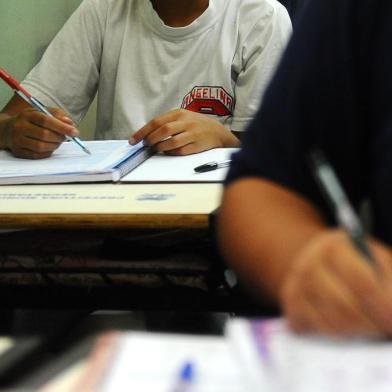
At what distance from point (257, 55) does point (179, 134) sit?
0.37 m

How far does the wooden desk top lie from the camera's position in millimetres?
933

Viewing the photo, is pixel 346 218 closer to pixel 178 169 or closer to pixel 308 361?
pixel 308 361

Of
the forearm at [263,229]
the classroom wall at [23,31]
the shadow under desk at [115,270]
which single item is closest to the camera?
the forearm at [263,229]

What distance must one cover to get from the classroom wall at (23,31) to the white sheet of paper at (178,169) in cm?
95

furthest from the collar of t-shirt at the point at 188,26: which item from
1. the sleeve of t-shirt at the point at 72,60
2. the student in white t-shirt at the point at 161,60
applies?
the sleeve of t-shirt at the point at 72,60

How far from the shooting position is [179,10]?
165 cm

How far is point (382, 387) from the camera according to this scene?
0.40 m

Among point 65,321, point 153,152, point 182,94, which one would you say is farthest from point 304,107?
point 182,94

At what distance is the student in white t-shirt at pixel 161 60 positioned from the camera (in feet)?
5.21

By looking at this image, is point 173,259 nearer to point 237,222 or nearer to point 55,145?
point 55,145

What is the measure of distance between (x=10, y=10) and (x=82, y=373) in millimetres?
1827

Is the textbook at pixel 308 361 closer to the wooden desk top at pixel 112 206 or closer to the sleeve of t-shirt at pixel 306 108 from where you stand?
the sleeve of t-shirt at pixel 306 108

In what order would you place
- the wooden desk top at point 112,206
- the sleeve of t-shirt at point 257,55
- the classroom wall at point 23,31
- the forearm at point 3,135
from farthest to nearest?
the classroom wall at point 23,31 < the sleeve of t-shirt at point 257,55 < the forearm at point 3,135 < the wooden desk top at point 112,206

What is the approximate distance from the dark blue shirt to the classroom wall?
5.09 ft
